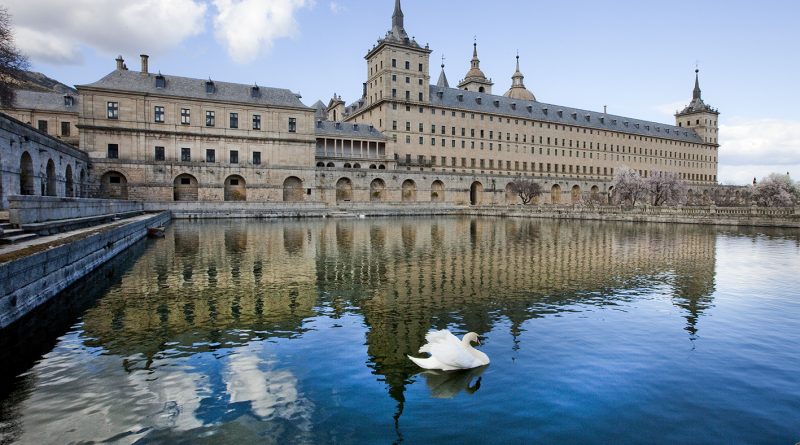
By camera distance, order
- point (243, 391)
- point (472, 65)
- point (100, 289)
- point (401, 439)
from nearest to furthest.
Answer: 1. point (401, 439)
2. point (243, 391)
3. point (100, 289)
4. point (472, 65)

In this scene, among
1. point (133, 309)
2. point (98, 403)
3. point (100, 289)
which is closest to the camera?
point (98, 403)

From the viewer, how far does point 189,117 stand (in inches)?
2288

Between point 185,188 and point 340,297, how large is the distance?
168ft

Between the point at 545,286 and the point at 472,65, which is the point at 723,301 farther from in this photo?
the point at 472,65

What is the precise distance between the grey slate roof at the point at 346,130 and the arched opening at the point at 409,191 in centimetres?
1092

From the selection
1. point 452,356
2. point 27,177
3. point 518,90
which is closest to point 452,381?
point 452,356

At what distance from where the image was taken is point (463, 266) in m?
18.5

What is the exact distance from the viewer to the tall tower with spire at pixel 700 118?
130 meters

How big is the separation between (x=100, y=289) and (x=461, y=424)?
1228 centimetres

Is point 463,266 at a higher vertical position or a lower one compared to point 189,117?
lower

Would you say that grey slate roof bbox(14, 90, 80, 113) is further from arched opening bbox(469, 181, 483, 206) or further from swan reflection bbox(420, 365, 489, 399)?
swan reflection bbox(420, 365, 489, 399)

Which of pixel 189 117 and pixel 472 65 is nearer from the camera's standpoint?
pixel 189 117

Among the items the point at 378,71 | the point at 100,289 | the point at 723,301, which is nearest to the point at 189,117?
the point at 378,71

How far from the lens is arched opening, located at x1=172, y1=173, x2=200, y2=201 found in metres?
57.6
